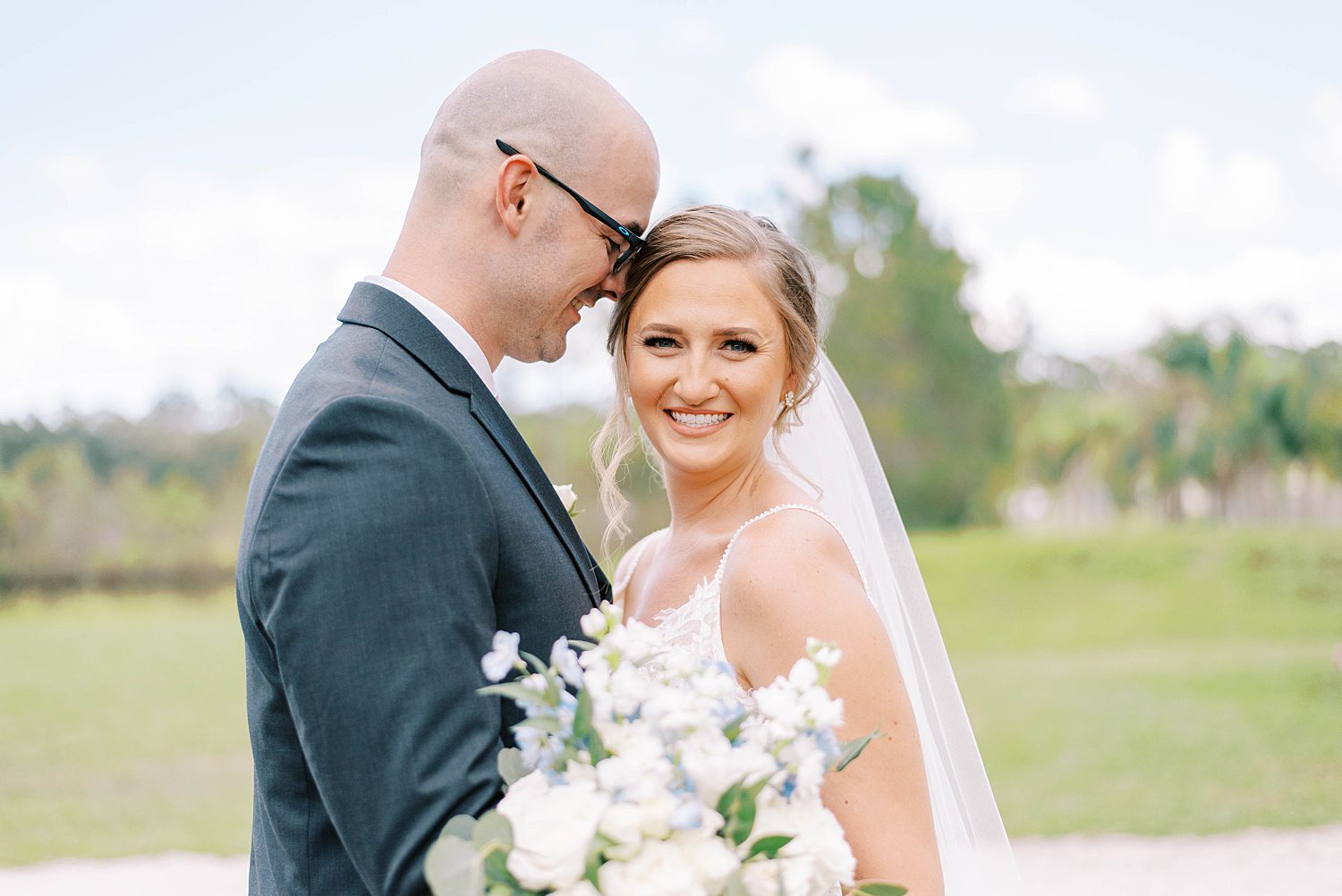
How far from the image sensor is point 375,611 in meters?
1.84

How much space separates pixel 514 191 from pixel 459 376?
45 cm

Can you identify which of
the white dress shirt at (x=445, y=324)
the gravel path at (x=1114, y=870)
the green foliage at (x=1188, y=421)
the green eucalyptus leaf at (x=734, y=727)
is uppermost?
the green foliage at (x=1188, y=421)

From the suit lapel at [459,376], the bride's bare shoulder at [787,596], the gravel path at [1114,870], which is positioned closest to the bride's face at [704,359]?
the bride's bare shoulder at [787,596]

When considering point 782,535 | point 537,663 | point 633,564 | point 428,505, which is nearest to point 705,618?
point 782,535

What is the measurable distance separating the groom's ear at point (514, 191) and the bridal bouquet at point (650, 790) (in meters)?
1.08

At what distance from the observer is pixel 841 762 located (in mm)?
1770

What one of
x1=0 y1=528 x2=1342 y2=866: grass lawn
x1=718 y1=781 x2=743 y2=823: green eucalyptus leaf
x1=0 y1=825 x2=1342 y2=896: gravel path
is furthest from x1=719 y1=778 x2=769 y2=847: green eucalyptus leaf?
x1=0 y1=528 x2=1342 y2=866: grass lawn

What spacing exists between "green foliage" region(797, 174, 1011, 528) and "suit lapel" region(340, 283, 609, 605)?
26.5 metres

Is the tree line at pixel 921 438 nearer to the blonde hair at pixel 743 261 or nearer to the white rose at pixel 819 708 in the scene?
the blonde hair at pixel 743 261

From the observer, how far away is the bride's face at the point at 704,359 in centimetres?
299

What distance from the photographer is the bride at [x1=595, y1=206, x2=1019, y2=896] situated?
252 centimetres

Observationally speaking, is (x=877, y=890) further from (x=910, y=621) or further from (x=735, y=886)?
(x=910, y=621)

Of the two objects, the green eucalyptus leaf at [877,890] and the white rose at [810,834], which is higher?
the white rose at [810,834]

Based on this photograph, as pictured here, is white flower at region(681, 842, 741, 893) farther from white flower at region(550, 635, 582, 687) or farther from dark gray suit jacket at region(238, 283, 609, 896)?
A: dark gray suit jacket at region(238, 283, 609, 896)
